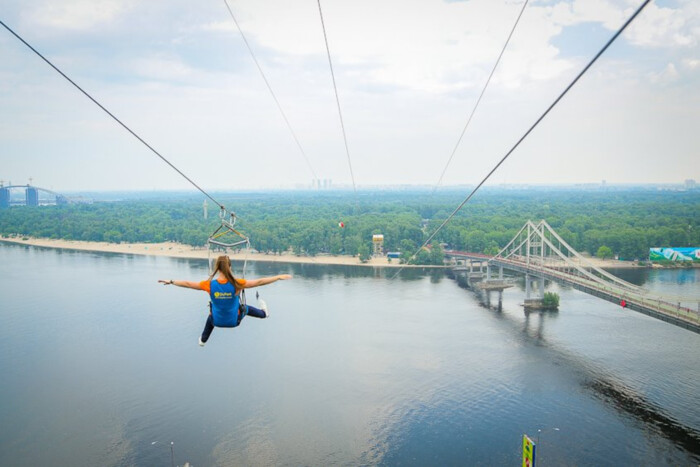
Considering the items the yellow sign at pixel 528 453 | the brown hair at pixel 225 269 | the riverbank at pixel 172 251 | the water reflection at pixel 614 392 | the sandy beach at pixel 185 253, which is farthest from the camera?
the riverbank at pixel 172 251

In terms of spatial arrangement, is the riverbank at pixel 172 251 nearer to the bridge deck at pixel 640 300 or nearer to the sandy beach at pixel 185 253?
the sandy beach at pixel 185 253

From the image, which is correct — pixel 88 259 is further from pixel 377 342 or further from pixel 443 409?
pixel 443 409

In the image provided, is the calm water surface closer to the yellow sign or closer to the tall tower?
the yellow sign

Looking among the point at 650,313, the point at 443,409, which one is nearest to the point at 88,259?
the point at 443,409

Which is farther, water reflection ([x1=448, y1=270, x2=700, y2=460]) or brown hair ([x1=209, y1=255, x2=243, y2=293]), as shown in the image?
water reflection ([x1=448, y1=270, x2=700, y2=460])

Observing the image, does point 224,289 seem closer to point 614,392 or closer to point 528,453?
point 528,453

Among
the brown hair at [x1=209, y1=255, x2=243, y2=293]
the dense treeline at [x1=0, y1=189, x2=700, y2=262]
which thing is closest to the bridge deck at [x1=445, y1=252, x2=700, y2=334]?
the dense treeline at [x1=0, y1=189, x2=700, y2=262]

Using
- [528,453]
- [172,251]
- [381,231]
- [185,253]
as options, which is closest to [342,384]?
[528,453]

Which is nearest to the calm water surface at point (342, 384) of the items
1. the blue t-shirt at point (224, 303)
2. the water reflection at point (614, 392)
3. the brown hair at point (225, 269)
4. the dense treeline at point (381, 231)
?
the water reflection at point (614, 392)
